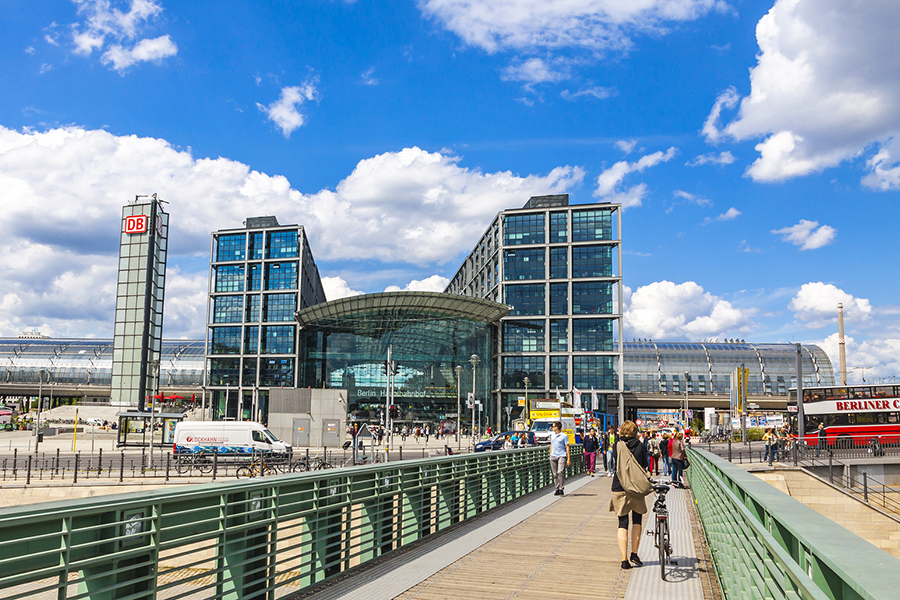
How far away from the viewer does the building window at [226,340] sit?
92.6 meters

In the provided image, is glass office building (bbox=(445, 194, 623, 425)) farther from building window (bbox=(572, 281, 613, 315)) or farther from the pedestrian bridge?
the pedestrian bridge

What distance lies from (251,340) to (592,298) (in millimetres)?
43619

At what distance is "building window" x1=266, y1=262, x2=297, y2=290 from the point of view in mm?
93438

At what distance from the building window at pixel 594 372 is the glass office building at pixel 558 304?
114mm

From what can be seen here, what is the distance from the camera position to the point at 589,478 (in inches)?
982

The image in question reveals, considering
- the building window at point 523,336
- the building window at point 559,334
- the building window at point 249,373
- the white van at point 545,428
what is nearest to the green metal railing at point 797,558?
the white van at point 545,428

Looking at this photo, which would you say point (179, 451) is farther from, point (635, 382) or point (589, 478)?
point (635, 382)

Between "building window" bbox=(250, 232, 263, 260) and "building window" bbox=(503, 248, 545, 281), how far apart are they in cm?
3289

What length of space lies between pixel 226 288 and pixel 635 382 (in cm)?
6598

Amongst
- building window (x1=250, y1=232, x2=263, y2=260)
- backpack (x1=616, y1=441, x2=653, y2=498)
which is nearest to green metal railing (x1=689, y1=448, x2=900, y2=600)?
backpack (x1=616, y1=441, x2=653, y2=498)

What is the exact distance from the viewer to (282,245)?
94.4 metres

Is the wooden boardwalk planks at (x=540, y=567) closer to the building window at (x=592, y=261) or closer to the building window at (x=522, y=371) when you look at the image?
the building window at (x=522, y=371)

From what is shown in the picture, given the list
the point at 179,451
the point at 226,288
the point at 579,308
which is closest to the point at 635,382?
the point at 579,308

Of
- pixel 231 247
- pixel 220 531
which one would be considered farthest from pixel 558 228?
pixel 220 531
